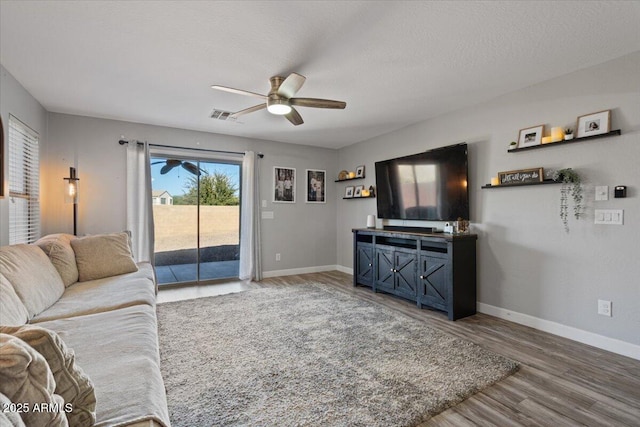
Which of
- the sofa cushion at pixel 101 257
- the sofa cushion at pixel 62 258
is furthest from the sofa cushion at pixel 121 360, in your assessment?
the sofa cushion at pixel 101 257

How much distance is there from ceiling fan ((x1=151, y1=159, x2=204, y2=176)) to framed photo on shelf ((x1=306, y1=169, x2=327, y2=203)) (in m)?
1.93

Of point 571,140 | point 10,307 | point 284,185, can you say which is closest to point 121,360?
point 10,307

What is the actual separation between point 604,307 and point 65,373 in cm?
356

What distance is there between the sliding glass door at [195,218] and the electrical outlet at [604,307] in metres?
4.67

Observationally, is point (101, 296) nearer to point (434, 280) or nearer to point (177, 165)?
point (177, 165)

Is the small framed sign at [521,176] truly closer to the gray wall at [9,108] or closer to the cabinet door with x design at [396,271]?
the cabinet door with x design at [396,271]

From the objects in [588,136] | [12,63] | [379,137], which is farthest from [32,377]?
[379,137]

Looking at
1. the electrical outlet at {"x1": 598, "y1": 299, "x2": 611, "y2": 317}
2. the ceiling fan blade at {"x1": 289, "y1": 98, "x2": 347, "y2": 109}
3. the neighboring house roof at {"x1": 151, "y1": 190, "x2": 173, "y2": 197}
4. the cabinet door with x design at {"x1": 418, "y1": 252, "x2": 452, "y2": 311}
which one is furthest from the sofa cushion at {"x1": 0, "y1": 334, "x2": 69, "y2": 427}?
the neighboring house roof at {"x1": 151, "y1": 190, "x2": 173, "y2": 197}

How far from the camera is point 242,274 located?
5.04 meters

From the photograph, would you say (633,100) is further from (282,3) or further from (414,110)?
(282,3)

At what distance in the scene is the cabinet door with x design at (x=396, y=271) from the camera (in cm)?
373

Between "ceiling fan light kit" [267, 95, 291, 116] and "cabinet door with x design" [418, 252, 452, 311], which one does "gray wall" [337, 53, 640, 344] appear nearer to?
"cabinet door with x design" [418, 252, 452, 311]

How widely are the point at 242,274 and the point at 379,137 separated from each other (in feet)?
10.6

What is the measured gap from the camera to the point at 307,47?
2.31m
